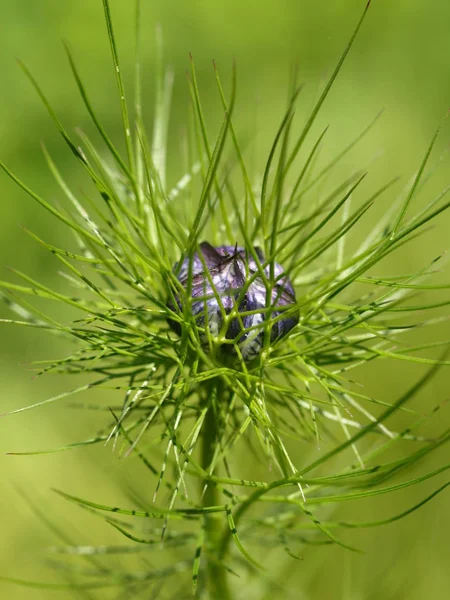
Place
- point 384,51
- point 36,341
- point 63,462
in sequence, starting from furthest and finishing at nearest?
point 384,51, point 36,341, point 63,462

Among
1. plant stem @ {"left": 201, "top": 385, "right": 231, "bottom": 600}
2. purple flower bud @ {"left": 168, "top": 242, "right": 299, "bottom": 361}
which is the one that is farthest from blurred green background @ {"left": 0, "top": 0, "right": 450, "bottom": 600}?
purple flower bud @ {"left": 168, "top": 242, "right": 299, "bottom": 361}

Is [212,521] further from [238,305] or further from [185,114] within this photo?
[185,114]

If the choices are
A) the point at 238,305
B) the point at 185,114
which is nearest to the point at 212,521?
the point at 238,305

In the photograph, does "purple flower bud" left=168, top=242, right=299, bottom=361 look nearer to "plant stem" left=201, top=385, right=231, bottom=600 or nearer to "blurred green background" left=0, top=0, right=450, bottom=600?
"plant stem" left=201, top=385, right=231, bottom=600

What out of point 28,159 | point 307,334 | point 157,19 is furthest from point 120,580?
point 157,19

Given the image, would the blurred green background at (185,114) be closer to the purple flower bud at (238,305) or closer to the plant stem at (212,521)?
the plant stem at (212,521)

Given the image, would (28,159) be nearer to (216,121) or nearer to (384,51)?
(216,121)

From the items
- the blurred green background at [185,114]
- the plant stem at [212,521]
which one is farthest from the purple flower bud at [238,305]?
the blurred green background at [185,114]
